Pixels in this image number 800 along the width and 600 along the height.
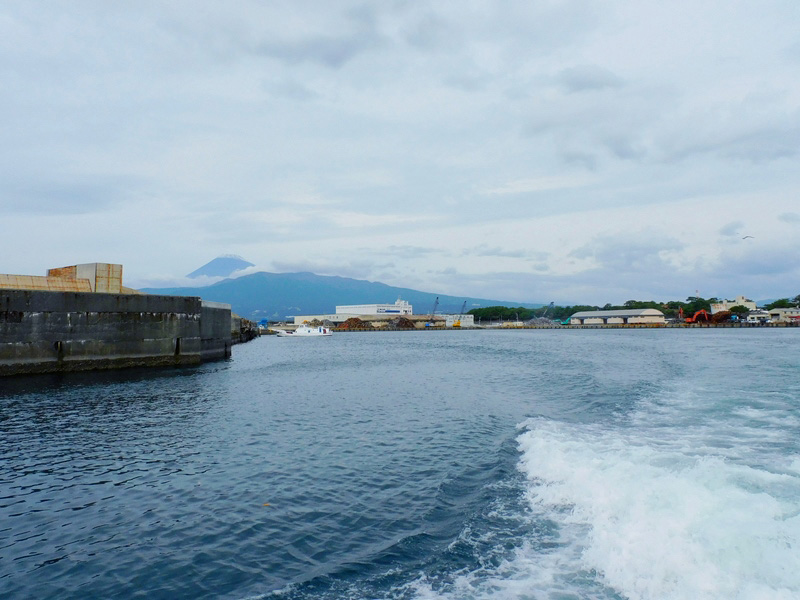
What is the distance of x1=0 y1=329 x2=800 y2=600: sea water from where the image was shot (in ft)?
22.1

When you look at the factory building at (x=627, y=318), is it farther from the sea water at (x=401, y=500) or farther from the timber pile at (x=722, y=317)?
the sea water at (x=401, y=500)

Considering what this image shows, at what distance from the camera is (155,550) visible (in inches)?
305

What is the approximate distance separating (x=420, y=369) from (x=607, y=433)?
929 inches

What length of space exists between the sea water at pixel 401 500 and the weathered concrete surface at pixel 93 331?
7.69m

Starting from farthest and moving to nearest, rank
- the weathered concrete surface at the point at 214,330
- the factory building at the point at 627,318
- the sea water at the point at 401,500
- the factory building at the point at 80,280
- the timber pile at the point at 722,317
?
1. the factory building at the point at 627,318
2. the timber pile at the point at 722,317
3. the weathered concrete surface at the point at 214,330
4. the factory building at the point at 80,280
5. the sea water at the point at 401,500

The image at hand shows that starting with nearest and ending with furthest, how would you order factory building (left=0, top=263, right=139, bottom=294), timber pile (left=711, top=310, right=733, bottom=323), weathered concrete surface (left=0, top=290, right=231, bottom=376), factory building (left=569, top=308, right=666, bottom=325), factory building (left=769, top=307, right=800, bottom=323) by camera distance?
weathered concrete surface (left=0, top=290, right=231, bottom=376), factory building (left=0, top=263, right=139, bottom=294), factory building (left=769, top=307, right=800, bottom=323), timber pile (left=711, top=310, right=733, bottom=323), factory building (left=569, top=308, right=666, bottom=325)

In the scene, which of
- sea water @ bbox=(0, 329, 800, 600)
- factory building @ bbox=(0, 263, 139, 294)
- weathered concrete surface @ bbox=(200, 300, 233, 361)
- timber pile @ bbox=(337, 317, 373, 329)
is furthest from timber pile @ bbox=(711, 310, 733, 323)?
factory building @ bbox=(0, 263, 139, 294)

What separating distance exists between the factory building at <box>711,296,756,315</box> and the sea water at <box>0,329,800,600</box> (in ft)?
630

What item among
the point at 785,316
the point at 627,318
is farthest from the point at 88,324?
the point at 785,316

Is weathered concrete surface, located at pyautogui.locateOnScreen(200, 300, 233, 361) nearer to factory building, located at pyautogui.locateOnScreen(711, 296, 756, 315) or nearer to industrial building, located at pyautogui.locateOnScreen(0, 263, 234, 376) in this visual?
industrial building, located at pyautogui.locateOnScreen(0, 263, 234, 376)

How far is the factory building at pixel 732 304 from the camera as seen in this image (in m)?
182

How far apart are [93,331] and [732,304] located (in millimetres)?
213021

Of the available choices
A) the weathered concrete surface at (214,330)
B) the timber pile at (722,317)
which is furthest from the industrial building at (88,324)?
the timber pile at (722,317)

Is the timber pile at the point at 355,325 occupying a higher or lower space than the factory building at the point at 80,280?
lower
